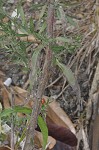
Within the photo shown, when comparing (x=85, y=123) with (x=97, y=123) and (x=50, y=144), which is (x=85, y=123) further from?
(x=50, y=144)

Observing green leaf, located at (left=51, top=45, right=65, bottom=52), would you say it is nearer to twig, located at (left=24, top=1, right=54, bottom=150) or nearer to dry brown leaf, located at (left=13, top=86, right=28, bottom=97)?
twig, located at (left=24, top=1, right=54, bottom=150)

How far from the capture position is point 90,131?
72.6 inches

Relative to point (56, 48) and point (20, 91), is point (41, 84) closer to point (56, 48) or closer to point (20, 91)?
point (56, 48)

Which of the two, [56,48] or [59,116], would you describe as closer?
[56,48]

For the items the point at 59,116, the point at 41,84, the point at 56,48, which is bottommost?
the point at 59,116

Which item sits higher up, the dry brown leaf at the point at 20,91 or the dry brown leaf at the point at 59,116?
the dry brown leaf at the point at 20,91

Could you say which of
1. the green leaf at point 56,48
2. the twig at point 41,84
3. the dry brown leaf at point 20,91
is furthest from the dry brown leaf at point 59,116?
the green leaf at point 56,48

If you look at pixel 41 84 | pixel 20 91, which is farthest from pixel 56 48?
pixel 20 91

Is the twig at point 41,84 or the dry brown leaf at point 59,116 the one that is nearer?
the twig at point 41,84

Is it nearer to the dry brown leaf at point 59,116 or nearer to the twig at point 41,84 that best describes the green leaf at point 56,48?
the twig at point 41,84

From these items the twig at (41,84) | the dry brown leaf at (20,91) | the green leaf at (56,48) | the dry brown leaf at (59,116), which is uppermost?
the green leaf at (56,48)

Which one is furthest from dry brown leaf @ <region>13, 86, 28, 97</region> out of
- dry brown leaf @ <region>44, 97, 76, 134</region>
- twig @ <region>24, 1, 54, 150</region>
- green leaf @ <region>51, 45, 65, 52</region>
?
green leaf @ <region>51, 45, 65, 52</region>

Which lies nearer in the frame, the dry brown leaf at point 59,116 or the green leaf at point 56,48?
the green leaf at point 56,48

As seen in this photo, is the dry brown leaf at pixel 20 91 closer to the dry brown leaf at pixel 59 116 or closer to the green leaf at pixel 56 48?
the dry brown leaf at pixel 59 116
